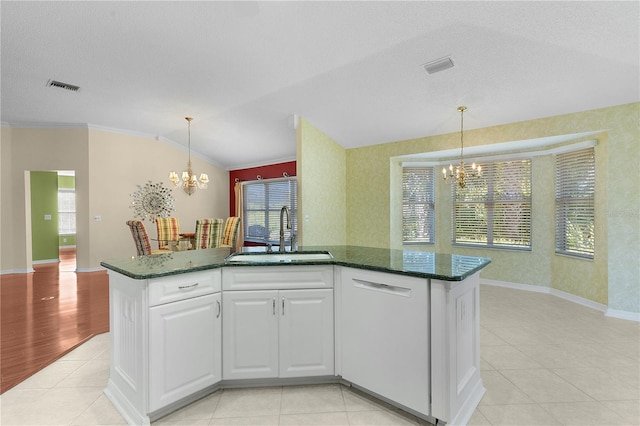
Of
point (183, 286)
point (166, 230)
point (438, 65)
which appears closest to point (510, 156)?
point (438, 65)

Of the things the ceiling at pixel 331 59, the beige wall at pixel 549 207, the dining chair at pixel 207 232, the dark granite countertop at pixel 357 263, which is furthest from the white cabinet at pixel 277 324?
the beige wall at pixel 549 207

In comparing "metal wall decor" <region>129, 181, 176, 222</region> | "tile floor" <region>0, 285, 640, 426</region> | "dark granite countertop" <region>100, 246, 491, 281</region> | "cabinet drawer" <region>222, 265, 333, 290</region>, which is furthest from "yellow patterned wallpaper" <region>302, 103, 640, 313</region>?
"metal wall decor" <region>129, 181, 176, 222</region>

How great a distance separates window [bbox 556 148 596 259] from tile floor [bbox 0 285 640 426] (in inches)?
68.8

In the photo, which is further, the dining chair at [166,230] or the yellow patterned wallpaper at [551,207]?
the dining chair at [166,230]

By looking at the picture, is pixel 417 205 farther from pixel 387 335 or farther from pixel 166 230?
pixel 166 230

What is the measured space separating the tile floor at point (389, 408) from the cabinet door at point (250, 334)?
0.57 feet

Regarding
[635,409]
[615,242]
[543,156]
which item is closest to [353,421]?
[635,409]

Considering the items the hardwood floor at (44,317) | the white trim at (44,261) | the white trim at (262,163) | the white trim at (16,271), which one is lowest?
the hardwood floor at (44,317)

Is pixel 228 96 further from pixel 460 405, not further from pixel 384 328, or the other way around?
pixel 460 405

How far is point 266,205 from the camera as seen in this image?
26.2ft

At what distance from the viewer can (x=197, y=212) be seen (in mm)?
7785

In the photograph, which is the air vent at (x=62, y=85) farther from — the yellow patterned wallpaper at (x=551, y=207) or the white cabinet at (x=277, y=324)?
the white cabinet at (x=277, y=324)

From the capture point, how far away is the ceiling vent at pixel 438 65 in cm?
325

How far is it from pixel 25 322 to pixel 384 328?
388 centimetres
